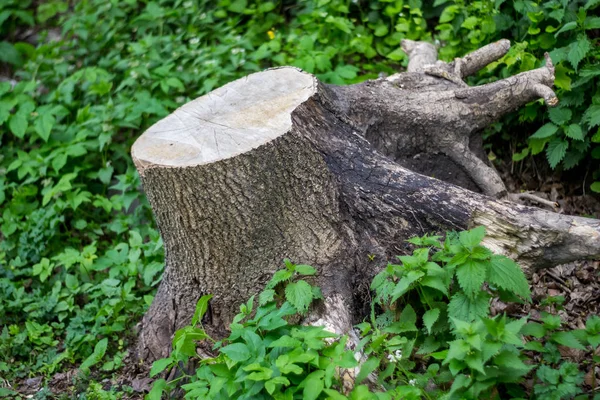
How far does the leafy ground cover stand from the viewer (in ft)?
13.7

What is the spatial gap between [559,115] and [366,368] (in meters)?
2.36

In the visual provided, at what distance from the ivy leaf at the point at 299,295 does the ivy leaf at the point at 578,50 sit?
7.25 feet

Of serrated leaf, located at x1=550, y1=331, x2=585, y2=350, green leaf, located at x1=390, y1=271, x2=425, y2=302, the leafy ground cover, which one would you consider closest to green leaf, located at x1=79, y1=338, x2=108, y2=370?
the leafy ground cover

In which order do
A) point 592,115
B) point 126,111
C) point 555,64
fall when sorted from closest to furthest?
point 592,115, point 555,64, point 126,111

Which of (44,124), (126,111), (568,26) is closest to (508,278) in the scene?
(568,26)

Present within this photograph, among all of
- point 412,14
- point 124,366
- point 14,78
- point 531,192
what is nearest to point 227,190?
point 124,366

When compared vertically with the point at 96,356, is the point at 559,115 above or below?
above

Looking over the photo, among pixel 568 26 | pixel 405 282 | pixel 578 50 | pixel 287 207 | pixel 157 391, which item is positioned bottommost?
pixel 157 391

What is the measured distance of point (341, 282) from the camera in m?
3.38

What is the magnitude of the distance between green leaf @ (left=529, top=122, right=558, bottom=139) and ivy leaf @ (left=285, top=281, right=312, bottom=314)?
206 cm

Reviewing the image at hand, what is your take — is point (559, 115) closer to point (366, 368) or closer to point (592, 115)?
point (592, 115)

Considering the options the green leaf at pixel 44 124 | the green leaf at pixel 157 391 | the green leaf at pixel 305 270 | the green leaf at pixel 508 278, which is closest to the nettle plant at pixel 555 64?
the green leaf at pixel 508 278

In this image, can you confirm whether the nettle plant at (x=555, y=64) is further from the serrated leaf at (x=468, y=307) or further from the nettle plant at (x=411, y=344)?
the serrated leaf at (x=468, y=307)

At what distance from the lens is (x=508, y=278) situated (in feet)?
9.17
